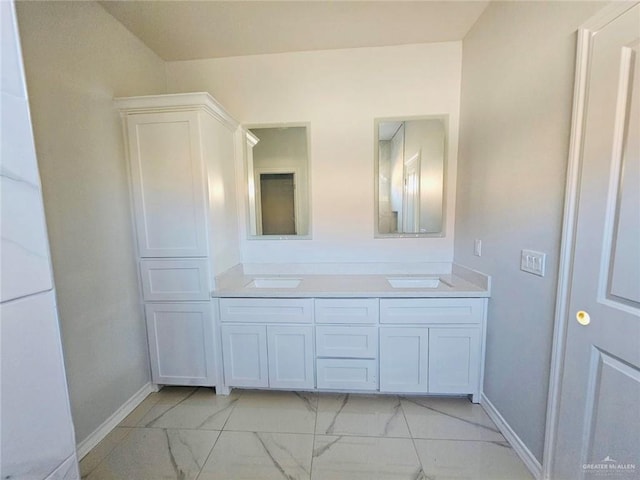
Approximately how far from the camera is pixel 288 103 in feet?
7.16

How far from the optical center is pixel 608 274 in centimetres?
98

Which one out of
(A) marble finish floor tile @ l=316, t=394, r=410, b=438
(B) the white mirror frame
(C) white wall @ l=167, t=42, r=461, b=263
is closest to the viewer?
(A) marble finish floor tile @ l=316, t=394, r=410, b=438

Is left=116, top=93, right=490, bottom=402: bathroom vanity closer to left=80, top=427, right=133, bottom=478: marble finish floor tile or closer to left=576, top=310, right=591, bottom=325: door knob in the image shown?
left=80, top=427, right=133, bottom=478: marble finish floor tile

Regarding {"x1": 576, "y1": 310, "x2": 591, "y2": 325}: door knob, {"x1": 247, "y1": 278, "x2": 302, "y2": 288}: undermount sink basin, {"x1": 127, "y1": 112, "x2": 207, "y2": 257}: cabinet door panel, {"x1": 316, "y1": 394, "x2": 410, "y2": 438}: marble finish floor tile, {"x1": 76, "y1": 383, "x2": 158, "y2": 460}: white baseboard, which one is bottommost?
{"x1": 316, "y1": 394, "x2": 410, "y2": 438}: marble finish floor tile

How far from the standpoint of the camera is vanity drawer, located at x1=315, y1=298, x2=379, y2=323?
180cm

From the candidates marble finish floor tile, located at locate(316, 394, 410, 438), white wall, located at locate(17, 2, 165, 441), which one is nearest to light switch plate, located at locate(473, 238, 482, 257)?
marble finish floor tile, located at locate(316, 394, 410, 438)

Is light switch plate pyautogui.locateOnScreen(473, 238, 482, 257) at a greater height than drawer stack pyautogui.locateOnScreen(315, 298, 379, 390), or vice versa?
light switch plate pyautogui.locateOnScreen(473, 238, 482, 257)

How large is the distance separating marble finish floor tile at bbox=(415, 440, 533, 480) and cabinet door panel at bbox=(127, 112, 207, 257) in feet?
6.07

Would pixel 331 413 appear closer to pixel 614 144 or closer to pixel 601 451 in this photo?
pixel 601 451

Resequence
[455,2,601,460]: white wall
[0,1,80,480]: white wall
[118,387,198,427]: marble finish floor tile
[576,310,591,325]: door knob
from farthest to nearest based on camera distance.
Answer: [118,387,198,427]: marble finish floor tile, [455,2,601,460]: white wall, [576,310,591,325]: door knob, [0,1,80,480]: white wall

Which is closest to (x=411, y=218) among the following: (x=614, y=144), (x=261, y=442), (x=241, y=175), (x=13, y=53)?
(x=614, y=144)

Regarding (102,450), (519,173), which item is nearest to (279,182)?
(519,173)

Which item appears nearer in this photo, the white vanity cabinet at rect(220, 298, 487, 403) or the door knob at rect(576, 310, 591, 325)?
the door knob at rect(576, 310, 591, 325)

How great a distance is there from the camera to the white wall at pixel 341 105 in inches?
81.6
